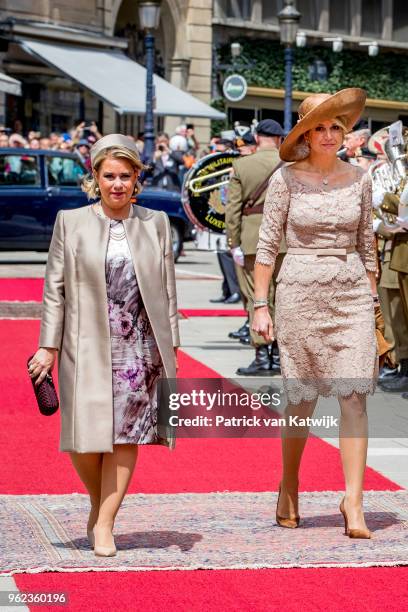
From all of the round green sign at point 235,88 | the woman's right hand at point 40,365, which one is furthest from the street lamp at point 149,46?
the woman's right hand at point 40,365

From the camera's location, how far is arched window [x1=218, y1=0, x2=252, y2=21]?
42.6m

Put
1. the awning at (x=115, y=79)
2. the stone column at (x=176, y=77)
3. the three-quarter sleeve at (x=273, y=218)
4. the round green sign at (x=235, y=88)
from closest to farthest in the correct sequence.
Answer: the three-quarter sleeve at (x=273, y=218), the awning at (x=115, y=79), the round green sign at (x=235, y=88), the stone column at (x=176, y=77)

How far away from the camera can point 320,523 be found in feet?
24.1

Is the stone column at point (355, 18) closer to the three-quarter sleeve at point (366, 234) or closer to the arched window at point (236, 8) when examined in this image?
the arched window at point (236, 8)

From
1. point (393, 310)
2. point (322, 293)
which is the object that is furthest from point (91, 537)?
point (393, 310)

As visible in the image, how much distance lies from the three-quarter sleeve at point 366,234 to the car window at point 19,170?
59.0 ft

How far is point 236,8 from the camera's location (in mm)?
43375

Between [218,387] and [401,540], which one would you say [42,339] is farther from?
[218,387]

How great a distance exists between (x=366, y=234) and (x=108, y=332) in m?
1.35

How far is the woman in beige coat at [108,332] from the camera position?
6527 millimetres

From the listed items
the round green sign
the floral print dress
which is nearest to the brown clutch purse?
the floral print dress

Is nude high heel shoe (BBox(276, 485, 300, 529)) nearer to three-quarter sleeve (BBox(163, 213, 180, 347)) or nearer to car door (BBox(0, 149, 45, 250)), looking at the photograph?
three-quarter sleeve (BBox(163, 213, 180, 347))

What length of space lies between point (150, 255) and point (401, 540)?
1.59 meters

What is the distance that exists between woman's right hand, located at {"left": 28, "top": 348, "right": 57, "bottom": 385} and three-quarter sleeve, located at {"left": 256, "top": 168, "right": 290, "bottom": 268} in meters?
1.17
